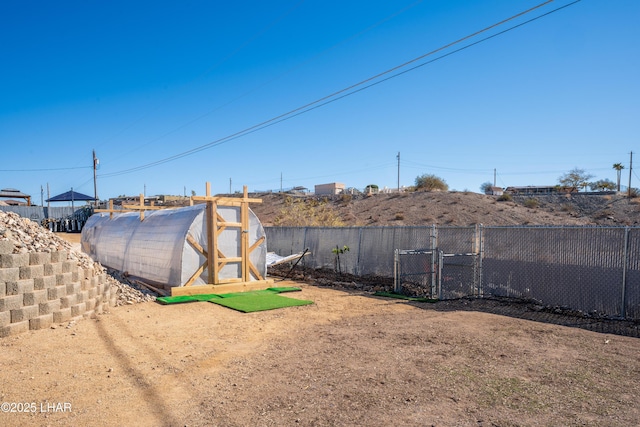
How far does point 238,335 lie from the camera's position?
707 centimetres

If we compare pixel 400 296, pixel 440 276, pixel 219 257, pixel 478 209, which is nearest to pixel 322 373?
pixel 440 276

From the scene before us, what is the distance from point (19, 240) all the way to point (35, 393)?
4102mm

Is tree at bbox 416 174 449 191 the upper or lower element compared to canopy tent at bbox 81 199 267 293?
upper

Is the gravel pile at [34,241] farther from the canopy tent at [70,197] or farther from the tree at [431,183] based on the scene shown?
the tree at [431,183]

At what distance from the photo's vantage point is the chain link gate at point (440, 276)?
10.4 m

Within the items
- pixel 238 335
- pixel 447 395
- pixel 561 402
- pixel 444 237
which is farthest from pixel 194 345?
pixel 444 237

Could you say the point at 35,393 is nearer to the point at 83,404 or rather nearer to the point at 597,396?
the point at 83,404

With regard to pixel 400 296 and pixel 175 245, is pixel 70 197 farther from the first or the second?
pixel 400 296

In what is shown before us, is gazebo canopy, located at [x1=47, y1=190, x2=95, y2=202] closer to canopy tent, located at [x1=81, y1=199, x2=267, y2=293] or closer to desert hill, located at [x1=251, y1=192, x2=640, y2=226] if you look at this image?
desert hill, located at [x1=251, y1=192, x2=640, y2=226]

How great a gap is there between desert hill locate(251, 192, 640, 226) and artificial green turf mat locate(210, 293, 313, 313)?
15518 millimetres

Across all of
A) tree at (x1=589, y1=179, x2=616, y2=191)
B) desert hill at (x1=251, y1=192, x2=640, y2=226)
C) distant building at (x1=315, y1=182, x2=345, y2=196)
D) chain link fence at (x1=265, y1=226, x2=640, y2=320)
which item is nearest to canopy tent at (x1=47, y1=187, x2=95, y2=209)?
desert hill at (x1=251, y1=192, x2=640, y2=226)

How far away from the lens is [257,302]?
32.9 feet

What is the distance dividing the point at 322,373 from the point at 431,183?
43148mm

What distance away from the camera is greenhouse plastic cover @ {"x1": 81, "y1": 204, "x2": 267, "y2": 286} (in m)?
11.1
